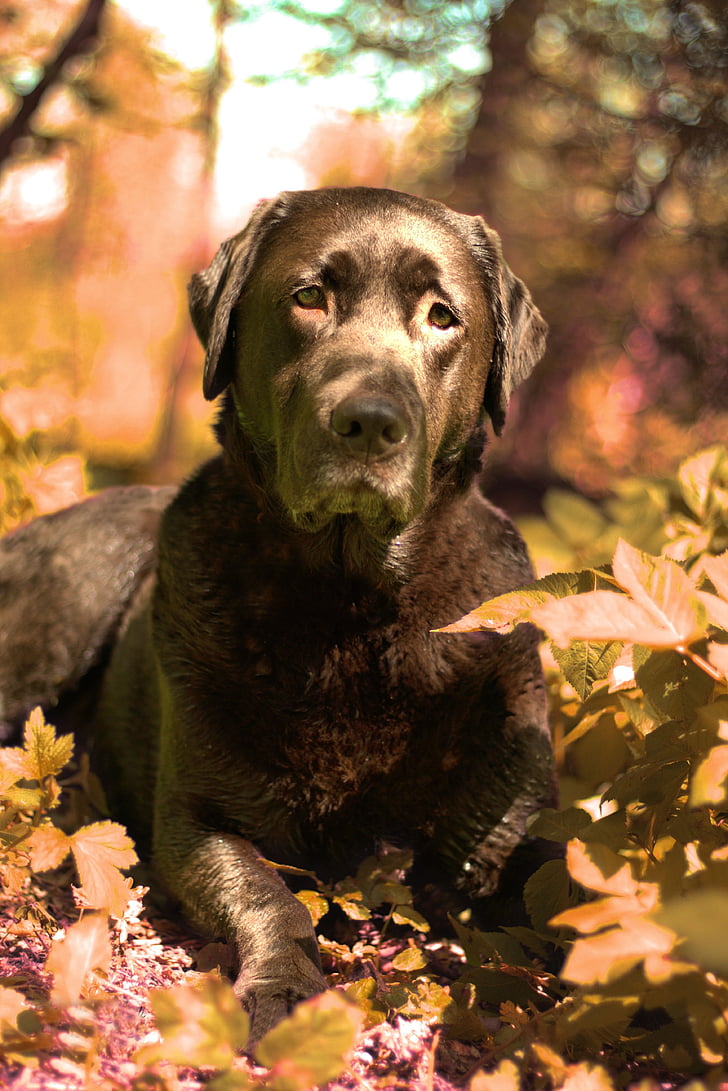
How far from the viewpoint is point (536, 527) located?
3547 millimetres

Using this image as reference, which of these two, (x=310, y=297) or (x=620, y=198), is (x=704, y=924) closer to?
(x=310, y=297)

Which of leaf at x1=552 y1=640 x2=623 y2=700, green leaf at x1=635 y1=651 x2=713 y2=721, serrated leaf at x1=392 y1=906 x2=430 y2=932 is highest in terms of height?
green leaf at x1=635 y1=651 x2=713 y2=721

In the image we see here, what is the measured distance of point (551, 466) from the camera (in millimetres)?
7637

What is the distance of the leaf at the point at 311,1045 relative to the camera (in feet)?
4.53

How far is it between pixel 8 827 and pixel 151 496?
1.93 meters

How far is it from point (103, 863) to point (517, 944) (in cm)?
95

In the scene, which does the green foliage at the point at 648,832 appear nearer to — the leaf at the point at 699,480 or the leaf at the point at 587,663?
the leaf at the point at 587,663

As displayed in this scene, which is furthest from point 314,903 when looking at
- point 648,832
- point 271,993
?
point 648,832

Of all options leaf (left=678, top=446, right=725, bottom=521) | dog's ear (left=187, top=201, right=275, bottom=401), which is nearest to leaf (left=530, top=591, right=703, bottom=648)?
dog's ear (left=187, top=201, right=275, bottom=401)

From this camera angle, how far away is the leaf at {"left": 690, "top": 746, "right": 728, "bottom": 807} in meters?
1.47

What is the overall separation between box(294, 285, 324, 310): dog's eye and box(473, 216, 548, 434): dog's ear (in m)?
0.55

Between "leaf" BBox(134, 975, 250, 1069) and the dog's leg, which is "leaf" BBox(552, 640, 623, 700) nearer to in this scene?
the dog's leg

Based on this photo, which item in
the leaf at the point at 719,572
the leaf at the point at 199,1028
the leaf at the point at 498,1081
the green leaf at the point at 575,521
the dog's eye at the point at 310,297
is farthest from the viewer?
the green leaf at the point at 575,521

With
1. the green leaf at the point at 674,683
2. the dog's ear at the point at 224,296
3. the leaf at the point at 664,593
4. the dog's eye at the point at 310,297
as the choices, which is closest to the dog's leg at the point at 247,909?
the green leaf at the point at 674,683
